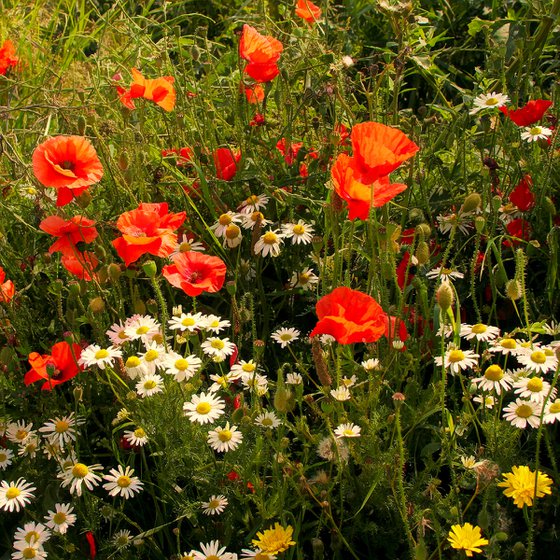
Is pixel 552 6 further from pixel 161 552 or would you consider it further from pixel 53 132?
pixel 161 552

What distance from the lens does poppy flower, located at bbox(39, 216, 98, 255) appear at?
1952 millimetres

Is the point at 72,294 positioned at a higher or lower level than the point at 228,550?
higher

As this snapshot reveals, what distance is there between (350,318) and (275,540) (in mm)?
403

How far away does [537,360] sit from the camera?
1.62 meters

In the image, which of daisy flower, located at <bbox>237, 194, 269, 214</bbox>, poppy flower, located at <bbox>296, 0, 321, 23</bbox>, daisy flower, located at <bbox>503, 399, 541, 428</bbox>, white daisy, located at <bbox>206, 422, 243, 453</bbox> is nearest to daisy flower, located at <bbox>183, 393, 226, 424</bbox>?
white daisy, located at <bbox>206, 422, 243, 453</bbox>

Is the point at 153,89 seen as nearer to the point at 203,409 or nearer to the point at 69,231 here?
the point at 69,231

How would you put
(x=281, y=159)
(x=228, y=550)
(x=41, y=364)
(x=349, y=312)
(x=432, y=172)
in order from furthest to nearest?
(x=432, y=172) → (x=281, y=159) → (x=41, y=364) → (x=228, y=550) → (x=349, y=312)

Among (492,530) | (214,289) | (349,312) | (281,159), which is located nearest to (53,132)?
(281,159)

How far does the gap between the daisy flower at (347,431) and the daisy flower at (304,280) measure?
0.54 metres

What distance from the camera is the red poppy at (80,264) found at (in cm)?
196

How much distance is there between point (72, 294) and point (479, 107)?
108 centimetres

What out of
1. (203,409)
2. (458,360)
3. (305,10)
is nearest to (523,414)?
(458,360)

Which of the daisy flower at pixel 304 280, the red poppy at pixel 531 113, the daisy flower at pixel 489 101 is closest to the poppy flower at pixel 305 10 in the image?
the daisy flower at pixel 489 101

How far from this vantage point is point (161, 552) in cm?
166
